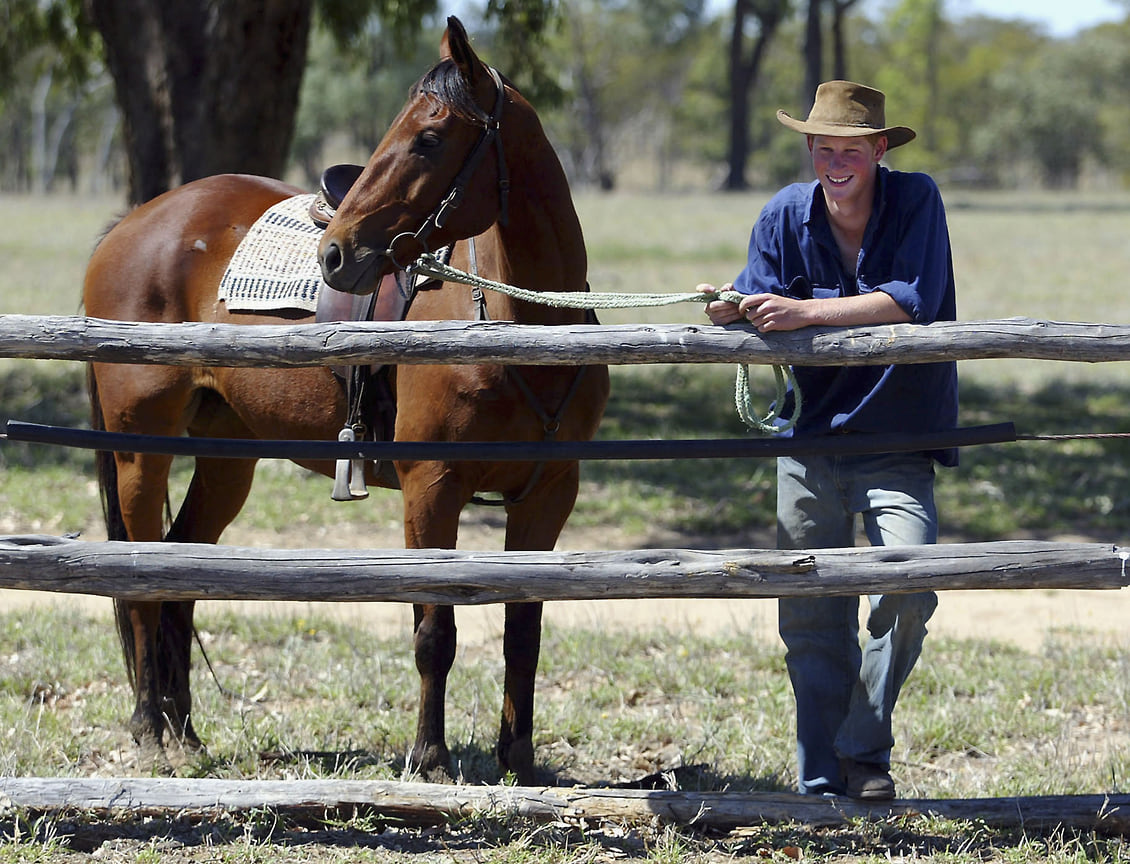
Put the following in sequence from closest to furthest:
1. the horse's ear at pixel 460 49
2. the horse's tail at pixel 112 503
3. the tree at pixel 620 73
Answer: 1. the horse's ear at pixel 460 49
2. the horse's tail at pixel 112 503
3. the tree at pixel 620 73

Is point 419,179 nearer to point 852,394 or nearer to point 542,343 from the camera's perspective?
point 542,343

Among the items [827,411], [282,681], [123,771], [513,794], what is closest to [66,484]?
[282,681]

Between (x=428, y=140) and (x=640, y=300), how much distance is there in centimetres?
81

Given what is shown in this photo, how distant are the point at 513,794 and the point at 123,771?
166 cm

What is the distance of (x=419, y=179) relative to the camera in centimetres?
387

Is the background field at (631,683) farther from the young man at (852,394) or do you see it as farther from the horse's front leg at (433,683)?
the young man at (852,394)

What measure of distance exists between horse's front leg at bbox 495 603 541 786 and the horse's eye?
156 cm

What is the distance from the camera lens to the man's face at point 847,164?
3.70 meters

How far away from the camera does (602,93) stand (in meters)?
79.9

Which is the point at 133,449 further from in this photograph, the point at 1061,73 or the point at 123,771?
the point at 1061,73

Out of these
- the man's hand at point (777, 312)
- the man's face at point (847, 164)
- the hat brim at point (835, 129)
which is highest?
the hat brim at point (835, 129)

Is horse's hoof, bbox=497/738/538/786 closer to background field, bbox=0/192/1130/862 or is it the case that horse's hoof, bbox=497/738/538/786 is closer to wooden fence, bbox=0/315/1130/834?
background field, bbox=0/192/1130/862

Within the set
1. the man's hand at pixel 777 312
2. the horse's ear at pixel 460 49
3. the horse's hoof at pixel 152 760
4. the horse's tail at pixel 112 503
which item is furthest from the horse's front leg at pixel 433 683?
the horse's ear at pixel 460 49

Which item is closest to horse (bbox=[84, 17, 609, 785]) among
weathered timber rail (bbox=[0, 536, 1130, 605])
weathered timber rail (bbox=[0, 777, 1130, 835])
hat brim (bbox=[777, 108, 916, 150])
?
weathered timber rail (bbox=[0, 777, 1130, 835])
